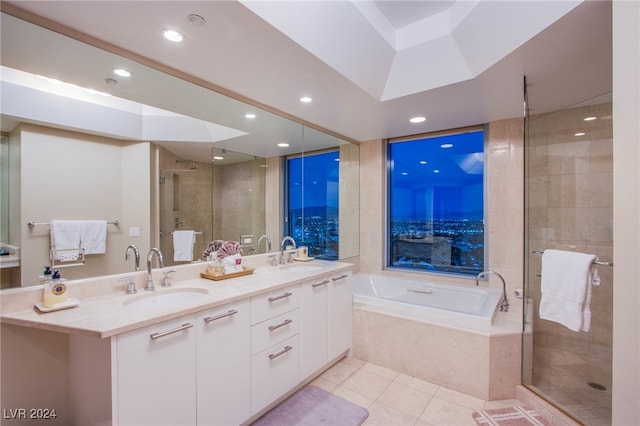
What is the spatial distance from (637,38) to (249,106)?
229 centimetres

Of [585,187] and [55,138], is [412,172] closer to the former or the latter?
[585,187]

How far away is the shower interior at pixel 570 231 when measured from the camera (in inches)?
76.5

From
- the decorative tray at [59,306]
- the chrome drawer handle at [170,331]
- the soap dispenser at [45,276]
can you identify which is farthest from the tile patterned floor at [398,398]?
the soap dispenser at [45,276]

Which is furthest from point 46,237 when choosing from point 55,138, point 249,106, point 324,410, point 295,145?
point 295,145

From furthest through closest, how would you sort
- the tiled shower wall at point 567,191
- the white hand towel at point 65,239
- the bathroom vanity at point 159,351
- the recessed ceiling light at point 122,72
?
the tiled shower wall at point 567,191
the recessed ceiling light at point 122,72
the white hand towel at point 65,239
the bathroom vanity at point 159,351

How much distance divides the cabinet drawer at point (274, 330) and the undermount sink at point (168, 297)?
41 cm

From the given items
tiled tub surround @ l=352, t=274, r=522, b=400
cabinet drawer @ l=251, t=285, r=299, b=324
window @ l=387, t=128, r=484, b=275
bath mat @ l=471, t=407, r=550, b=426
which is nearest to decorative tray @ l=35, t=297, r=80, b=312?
cabinet drawer @ l=251, t=285, r=299, b=324

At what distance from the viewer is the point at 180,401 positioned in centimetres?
145

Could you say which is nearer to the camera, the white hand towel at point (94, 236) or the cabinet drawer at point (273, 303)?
the white hand towel at point (94, 236)

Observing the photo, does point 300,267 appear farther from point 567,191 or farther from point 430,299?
point 567,191

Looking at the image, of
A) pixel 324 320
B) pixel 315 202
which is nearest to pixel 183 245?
pixel 324 320

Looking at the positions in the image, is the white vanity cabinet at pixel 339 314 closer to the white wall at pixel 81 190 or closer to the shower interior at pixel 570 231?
the shower interior at pixel 570 231

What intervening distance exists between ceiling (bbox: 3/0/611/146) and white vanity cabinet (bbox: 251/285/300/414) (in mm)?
1497

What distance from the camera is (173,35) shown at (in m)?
1.55
